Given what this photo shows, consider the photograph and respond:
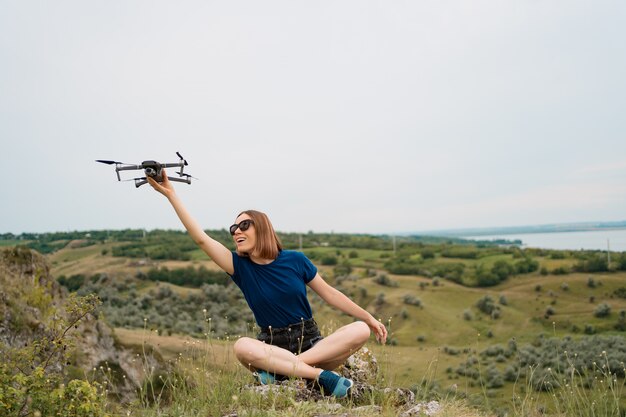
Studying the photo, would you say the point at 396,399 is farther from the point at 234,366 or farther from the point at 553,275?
the point at 553,275

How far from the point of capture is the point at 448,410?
5.39 metres

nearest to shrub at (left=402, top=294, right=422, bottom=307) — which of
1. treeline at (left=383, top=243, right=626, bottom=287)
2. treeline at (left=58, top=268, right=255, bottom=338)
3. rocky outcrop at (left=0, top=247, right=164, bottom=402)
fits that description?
treeline at (left=383, top=243, right=626, bottom=287)

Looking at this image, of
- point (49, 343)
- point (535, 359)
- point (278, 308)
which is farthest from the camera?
point (535, 359)

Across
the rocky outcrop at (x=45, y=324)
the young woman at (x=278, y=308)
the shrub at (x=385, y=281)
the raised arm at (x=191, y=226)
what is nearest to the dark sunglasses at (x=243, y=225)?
the young woman at (x=278, y=308)

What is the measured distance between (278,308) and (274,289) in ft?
0.64

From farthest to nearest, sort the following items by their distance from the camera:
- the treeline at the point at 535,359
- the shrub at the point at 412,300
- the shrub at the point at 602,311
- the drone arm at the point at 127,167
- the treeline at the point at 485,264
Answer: the treeline at the point at 485,264 → the shrub at the point at 412,300 → the shrub at the point at 602,311 → the treeline at the point at 535,359 → the drone arm at the point at 127,167

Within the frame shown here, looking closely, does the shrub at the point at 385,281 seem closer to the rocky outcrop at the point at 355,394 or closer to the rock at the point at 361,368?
the rock at the point at 361,368

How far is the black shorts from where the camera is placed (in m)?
5.86

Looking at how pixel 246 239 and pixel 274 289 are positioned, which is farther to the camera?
pixel 246 239

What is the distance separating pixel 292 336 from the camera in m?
5.87

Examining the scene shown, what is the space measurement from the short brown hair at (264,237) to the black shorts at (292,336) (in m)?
0.74

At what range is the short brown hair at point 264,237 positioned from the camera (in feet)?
19.3

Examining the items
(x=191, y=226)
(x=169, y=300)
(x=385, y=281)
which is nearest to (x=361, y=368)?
(x=191, y=226)

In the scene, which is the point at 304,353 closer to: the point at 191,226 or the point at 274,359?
the point at 274,359
